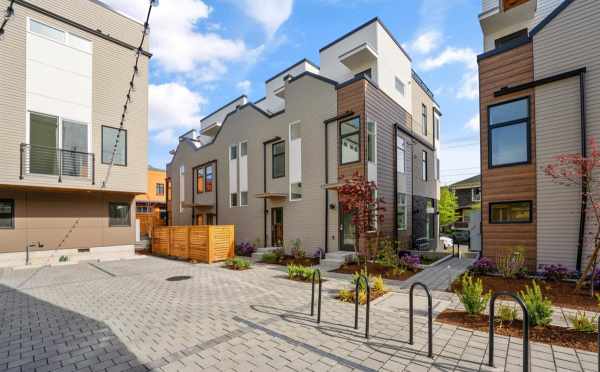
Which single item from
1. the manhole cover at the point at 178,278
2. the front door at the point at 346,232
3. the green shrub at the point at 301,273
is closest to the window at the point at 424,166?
the front door at the point at 346,232

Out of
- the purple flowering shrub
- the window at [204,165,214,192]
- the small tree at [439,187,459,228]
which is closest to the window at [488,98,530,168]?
the purple flowering shrub

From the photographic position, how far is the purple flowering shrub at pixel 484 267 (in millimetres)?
8745

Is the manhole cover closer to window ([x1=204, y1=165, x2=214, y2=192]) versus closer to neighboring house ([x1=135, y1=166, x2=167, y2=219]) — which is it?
window ([x1=204, y1=165, x2=214, y2=192])

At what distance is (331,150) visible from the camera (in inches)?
517

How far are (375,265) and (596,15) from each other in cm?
1001

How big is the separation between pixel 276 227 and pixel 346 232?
4.75 meters

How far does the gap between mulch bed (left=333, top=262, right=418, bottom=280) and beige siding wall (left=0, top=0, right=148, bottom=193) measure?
11.3 meters

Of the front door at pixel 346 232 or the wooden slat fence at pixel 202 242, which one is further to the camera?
the wooden slat fence at pixel 202 242

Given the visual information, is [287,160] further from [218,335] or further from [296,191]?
[218,335]

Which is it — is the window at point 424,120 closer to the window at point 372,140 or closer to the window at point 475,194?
the window at point 372,140

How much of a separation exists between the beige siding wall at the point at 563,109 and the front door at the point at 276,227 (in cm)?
1091

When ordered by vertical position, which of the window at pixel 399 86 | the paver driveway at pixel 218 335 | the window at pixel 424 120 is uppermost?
the window at pixel 399 86

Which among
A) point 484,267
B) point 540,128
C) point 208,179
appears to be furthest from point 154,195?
point 540,128

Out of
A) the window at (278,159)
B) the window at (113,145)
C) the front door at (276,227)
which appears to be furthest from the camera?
the window at (278,159)
